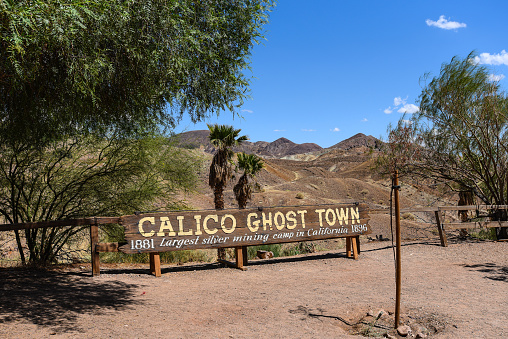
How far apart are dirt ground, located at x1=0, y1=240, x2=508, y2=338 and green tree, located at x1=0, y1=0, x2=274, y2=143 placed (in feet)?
10.8

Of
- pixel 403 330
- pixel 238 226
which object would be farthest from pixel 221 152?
pixel 403 330

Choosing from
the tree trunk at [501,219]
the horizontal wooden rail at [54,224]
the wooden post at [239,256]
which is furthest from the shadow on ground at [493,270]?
the horizontal wooden rail at [54,224]

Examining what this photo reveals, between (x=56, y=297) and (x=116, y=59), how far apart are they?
14.9 feet

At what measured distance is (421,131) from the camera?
1705cm

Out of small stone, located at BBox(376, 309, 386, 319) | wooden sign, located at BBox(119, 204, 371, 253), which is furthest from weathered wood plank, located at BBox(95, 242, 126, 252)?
small stone, located at BBox(376, 309, 386, 319)

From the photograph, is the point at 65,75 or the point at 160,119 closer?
the point at 65,75

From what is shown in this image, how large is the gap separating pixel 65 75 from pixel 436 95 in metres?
14.8

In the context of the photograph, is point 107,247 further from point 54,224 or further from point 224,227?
point 224,227

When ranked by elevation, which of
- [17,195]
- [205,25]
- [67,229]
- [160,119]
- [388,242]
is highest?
[205,25]

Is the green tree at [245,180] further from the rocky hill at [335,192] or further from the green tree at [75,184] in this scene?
the green tree at [75,184]

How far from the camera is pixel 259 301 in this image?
7781 millimetres

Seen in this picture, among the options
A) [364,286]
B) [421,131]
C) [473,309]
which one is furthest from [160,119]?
[421,131]

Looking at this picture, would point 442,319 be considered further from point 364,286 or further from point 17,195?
point 17,195

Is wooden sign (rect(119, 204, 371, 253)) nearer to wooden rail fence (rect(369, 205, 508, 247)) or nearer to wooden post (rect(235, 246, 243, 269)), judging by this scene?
wooden post (rect(235, 246, 243, 269))
